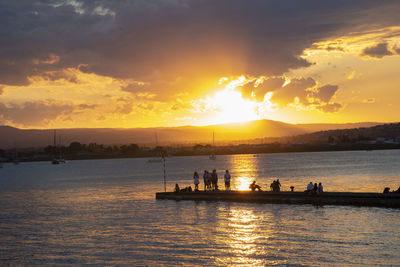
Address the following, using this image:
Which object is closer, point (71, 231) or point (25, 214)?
point (71, 231)

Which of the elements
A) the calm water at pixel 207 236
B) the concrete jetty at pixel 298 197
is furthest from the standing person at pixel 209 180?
the calm water at pixel 207 236

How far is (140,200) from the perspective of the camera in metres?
49.1

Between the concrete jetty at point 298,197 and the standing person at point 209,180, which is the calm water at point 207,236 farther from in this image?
the standing person at point 209,180

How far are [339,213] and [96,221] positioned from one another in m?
19.2

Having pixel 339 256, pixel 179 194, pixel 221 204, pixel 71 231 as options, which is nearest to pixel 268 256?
pixel 339 256

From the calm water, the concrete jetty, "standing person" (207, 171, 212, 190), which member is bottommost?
the calm water

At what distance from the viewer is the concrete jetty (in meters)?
35.3

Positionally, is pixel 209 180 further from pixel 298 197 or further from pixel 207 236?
pixel 207 236

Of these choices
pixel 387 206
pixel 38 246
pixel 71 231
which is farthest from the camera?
pixel 387 206

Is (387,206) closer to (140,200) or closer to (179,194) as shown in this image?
(179,194)

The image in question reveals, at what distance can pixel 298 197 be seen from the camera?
129 ft

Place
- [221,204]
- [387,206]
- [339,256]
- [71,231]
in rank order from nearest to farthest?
[339,256] < [71,231] < [387,206] < [221,204]

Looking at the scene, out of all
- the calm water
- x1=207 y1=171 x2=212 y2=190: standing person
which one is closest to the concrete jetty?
the calm water

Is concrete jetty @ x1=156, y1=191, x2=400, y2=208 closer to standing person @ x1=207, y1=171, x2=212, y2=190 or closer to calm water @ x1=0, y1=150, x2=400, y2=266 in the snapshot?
calm water @ x1=0, y1=150, x2=400, y2=266
